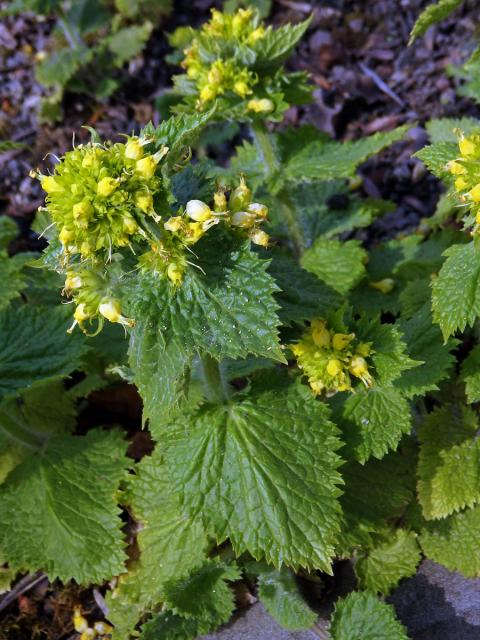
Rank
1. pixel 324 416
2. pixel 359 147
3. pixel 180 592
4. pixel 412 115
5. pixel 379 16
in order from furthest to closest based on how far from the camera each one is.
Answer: pixel 379 16 → pixel 412 115 → pixel 359 147 → pixel 180 592 → pixel 324 416

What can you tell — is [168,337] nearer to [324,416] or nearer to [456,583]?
[324,416]

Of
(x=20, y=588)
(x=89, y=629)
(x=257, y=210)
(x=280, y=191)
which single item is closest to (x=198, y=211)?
(x=257, y=210)

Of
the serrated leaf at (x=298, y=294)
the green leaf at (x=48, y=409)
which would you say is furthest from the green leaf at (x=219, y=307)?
the green leaf at (x=48, y=409)

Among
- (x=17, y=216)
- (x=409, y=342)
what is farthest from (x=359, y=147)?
A: (x=17, y=216)

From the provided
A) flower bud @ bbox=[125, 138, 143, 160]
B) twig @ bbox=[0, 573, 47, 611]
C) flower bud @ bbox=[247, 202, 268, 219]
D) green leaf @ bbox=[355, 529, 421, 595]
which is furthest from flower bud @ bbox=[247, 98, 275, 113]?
twig @ bbox=[0, 573, 47, 611]

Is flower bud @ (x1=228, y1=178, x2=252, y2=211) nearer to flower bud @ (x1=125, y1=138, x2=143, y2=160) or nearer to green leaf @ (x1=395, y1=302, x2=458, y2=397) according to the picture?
flower bud @ (x1=125, y1=138, x2=143, y2=160)

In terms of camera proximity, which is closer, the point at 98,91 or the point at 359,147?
the point at 359,147

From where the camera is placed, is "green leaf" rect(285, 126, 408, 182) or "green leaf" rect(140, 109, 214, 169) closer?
"green leaf" rect(140, 109, 214, 169)
